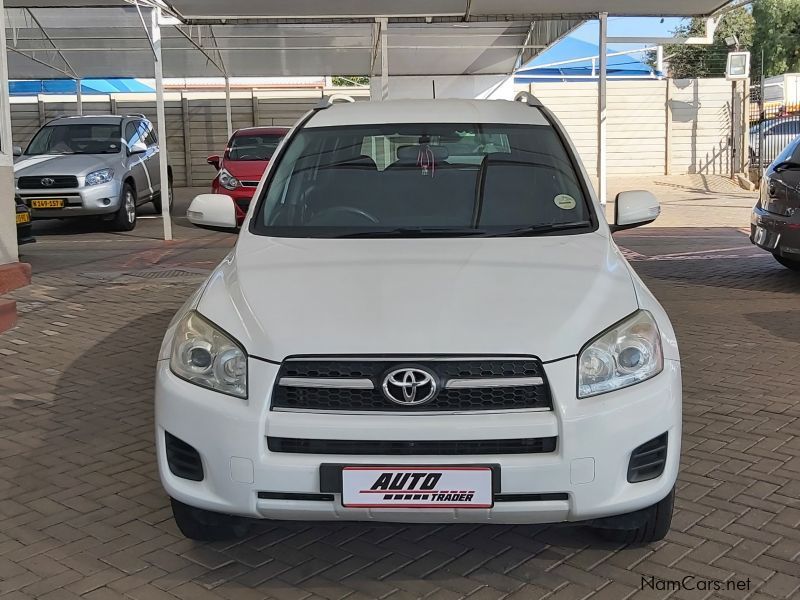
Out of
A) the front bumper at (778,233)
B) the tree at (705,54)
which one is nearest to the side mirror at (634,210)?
the front bumper at (778,233)

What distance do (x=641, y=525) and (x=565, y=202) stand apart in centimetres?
156

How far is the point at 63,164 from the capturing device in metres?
14.4

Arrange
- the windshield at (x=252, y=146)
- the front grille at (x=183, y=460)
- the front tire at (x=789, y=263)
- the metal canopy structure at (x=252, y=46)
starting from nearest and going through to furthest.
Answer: the front grille at (x=183, y=460), the front tire at (x=789, y=263), the windshield at (x=252, y=146), the metal canopy structure at (x=252, y=46)

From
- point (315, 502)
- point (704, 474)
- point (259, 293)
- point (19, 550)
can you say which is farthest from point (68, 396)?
point (704, 474)

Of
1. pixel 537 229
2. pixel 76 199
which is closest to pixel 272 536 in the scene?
pixel 537 229

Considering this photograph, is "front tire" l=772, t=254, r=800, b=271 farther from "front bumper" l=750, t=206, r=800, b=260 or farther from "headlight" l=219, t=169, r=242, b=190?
"headlight" l=219, t=169, r=242, b=190

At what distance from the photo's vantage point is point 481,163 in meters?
4.54

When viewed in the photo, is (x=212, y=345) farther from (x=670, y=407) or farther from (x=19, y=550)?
(x=670, y=407)

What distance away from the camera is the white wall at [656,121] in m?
24.8

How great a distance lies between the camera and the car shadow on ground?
345cm

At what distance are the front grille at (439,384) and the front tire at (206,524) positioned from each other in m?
0.55

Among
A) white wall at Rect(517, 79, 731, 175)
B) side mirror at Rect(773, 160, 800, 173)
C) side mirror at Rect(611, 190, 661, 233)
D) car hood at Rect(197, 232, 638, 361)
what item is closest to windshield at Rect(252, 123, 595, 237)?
car hood at Rect(197, 232, 638, 361)

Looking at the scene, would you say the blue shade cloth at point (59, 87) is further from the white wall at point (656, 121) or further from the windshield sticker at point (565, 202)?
the windshield sticker at point (565, 202)

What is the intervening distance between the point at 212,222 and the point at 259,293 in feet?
4.52
